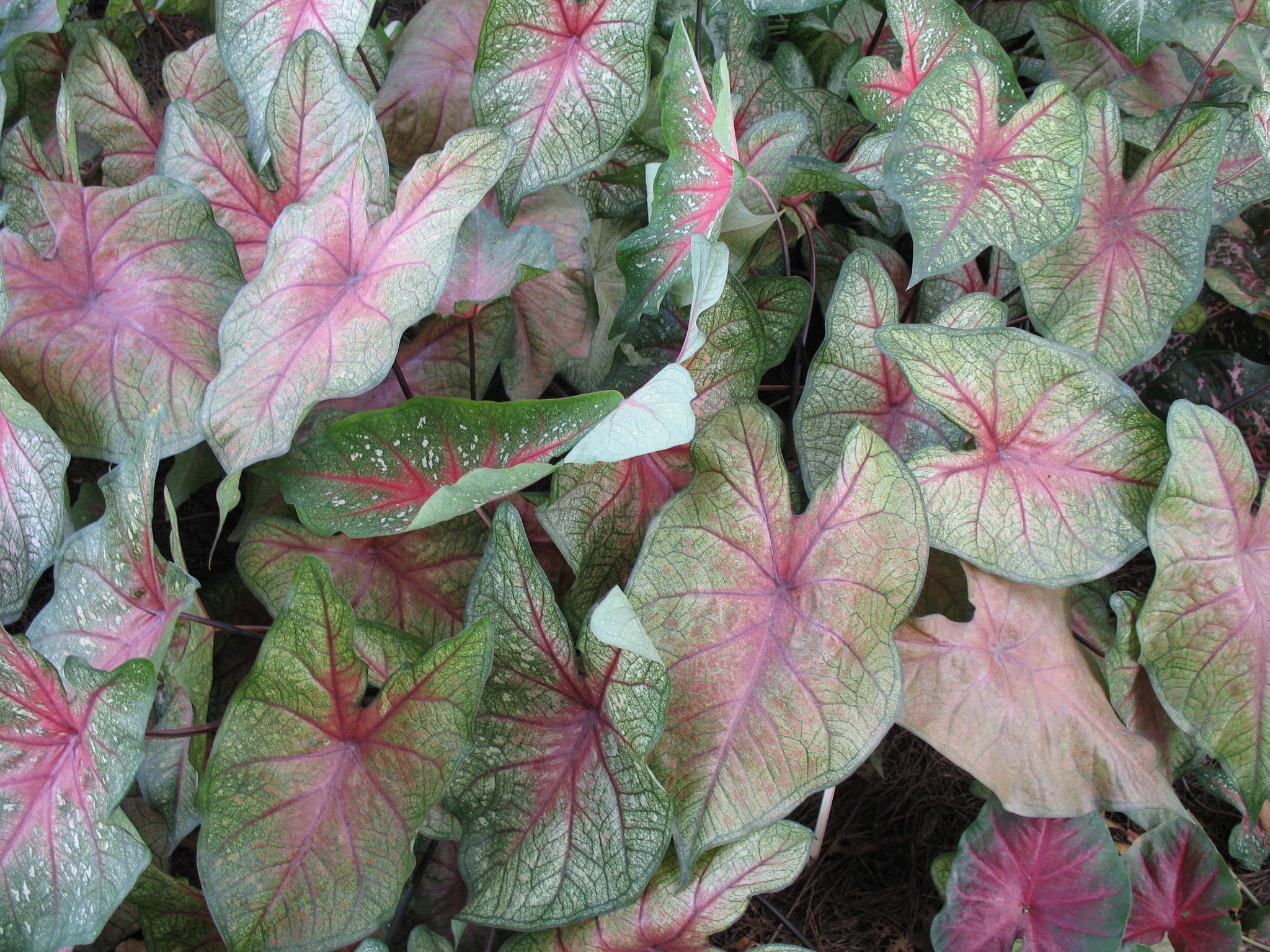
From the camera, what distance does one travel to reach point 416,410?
3.17 feet

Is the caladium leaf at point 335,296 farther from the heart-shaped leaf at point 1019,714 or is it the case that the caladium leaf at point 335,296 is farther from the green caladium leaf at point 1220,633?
the green caladium leaf at point 1220,633

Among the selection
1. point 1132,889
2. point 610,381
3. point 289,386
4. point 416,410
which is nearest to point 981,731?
point 1132,889

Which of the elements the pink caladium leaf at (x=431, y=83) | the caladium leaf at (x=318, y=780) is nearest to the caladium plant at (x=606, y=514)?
the caladium leaf at (x=318, y=780)

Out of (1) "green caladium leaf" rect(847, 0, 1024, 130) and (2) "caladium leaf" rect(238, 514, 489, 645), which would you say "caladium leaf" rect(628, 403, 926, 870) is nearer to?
(2) "caladium leaf" rect(238, 514, 489, 645)

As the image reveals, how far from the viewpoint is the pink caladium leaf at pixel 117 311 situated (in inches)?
42.8

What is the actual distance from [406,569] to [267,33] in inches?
30.4

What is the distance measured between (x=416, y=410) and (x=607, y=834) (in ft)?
1.72

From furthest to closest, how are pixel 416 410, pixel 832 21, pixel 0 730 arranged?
pixel 832 21 < pixel 416 410 < pixel 0 730

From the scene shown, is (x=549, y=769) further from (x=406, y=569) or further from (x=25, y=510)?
(x=25, y=510)

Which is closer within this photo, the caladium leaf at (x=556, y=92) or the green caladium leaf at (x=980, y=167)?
the green caladium leaf at (x=980, y=167)

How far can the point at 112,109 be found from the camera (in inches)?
52.3

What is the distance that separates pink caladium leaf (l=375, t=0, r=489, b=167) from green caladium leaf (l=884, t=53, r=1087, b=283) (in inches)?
29.9

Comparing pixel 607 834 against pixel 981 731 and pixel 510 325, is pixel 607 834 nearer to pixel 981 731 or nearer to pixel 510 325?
pixel 981 731

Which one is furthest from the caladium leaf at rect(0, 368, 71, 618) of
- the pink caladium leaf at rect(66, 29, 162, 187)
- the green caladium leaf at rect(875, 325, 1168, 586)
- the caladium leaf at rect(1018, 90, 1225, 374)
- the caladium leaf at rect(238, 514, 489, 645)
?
the caladium leaf at rect(1018, 90, 1225, 374)
